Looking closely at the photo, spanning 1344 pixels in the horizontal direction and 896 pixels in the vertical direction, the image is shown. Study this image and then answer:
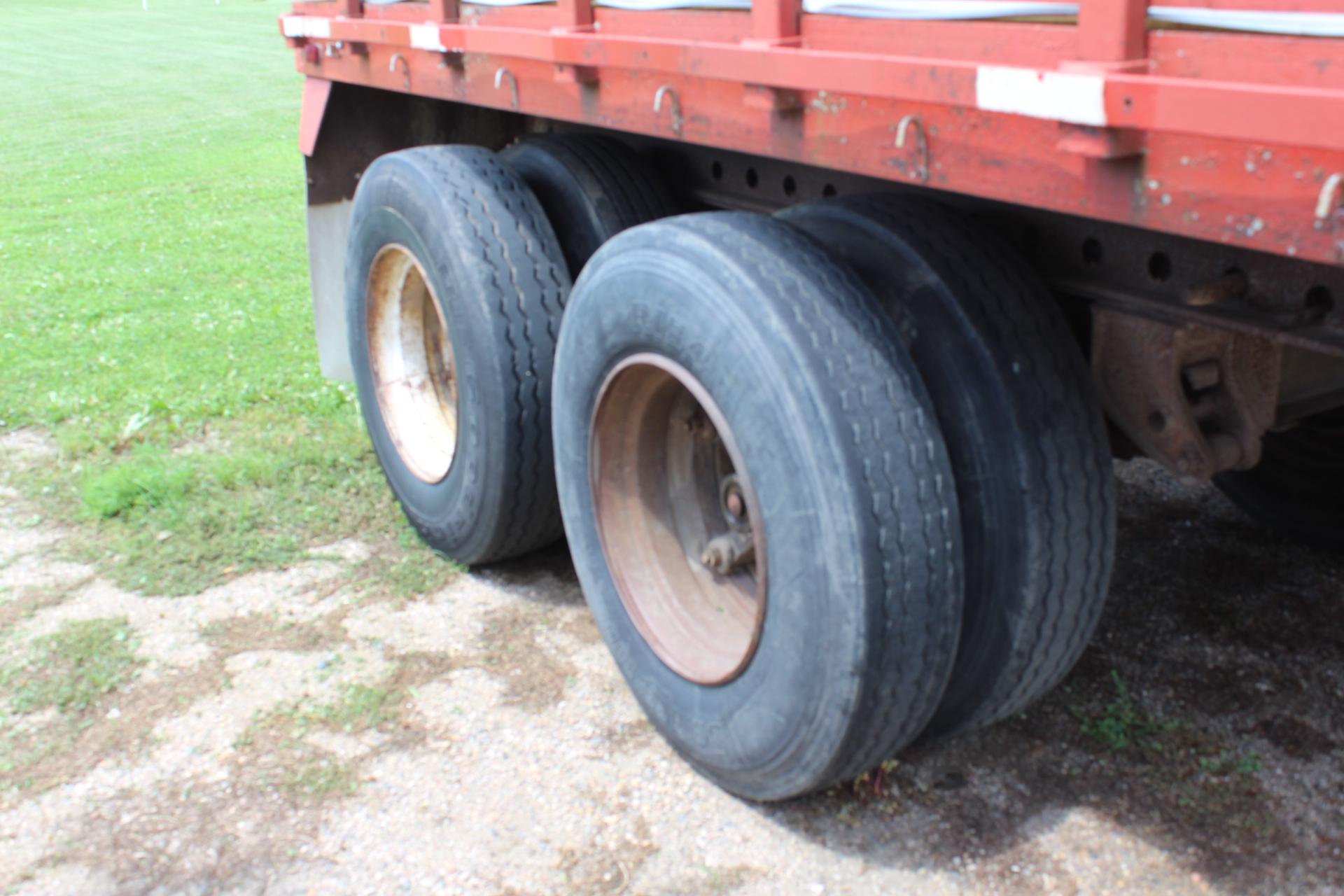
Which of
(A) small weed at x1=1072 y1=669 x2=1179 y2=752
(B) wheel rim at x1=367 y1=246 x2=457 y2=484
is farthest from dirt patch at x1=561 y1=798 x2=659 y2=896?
(B) wheel rim at x1=367 y1=246 x2=457 y2=484

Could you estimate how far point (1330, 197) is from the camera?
1.50m

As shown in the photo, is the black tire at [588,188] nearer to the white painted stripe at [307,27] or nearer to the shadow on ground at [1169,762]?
the white painted stripe at [307,27]

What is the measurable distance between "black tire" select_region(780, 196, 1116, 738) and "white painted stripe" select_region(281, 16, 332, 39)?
2112 mm

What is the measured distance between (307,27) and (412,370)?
1095mm

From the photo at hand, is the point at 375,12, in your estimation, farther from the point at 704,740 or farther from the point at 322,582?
the point at 704,740

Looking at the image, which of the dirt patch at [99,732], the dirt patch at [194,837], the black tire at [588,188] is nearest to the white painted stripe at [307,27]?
the black tire at [588,188]

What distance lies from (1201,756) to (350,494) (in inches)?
109

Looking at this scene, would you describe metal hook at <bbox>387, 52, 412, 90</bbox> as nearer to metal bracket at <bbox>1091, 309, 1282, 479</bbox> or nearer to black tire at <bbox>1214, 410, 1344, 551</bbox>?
metal bracket at <bbox>1091, 309, 1282, 479</bbox>

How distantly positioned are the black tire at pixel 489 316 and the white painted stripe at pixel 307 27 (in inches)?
20.4

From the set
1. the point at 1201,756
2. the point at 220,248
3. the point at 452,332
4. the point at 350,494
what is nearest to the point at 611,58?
the point at 452,332

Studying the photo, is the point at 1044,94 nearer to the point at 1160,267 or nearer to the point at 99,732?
the point at 1160,267

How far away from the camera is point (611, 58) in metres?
2.66

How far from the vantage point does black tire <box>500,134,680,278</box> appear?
11.3ft

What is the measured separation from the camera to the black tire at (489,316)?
3393mm
